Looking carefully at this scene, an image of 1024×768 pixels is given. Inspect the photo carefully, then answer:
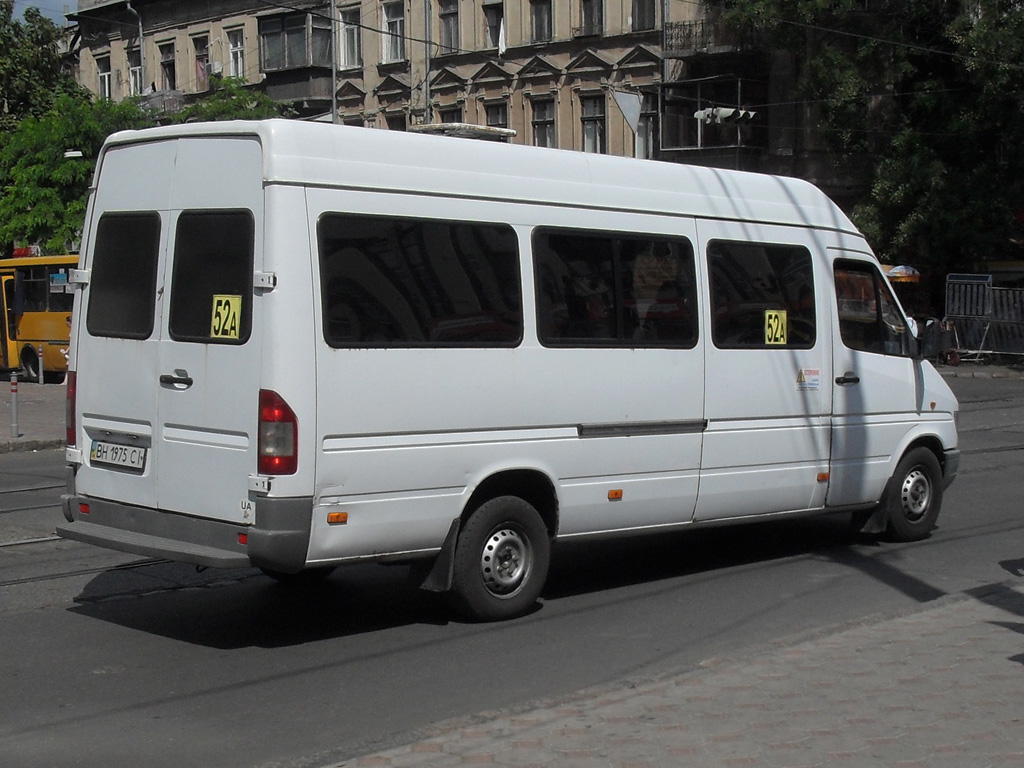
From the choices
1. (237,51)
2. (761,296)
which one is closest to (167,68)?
(237,51)

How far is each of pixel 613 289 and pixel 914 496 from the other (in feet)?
11.3

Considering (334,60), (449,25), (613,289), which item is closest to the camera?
(613,289)

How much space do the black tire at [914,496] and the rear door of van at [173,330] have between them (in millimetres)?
5253

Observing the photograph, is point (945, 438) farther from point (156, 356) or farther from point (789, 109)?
point (789, 109)

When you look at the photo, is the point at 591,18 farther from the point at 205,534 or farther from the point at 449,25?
the point at 205,534

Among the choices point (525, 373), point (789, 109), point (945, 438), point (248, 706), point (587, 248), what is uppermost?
point (789, 109)

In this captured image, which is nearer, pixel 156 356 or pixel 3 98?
pixel 156 356

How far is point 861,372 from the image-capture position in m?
9.44

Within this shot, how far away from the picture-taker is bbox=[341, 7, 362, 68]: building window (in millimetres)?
44969

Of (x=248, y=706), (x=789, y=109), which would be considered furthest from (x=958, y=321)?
(x=248, y=706)

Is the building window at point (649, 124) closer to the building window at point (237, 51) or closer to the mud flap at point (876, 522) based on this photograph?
the building window at point (237, 51)

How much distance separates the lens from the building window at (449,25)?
43219 millimetres

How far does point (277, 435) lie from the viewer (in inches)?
254

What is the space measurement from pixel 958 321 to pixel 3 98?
97.5 ft
